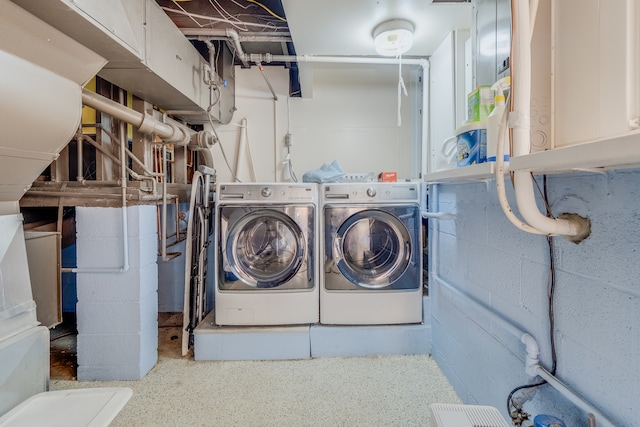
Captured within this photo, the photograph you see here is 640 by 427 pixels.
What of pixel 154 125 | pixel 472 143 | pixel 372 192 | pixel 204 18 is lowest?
pixel 372 192

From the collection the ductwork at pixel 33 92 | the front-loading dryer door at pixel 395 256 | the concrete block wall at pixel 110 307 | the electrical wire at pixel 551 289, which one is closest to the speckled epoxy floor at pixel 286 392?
the concrete block wall at pixel 110 307

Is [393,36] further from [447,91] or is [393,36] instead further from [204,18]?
[204,18]

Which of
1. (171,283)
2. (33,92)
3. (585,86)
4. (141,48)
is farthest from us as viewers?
(171,283)

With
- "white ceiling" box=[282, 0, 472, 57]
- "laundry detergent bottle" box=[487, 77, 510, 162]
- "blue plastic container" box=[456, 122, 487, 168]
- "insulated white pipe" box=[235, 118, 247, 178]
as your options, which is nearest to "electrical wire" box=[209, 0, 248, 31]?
"white ceiling" box=[282, 0, 472, 57]

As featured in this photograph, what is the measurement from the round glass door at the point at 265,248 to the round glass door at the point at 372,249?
32 cm

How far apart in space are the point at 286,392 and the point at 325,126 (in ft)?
8.14

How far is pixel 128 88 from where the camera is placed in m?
2.18

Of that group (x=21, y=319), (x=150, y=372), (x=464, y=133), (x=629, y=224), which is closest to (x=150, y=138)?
(x=21, y=319)

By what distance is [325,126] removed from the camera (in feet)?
10.9

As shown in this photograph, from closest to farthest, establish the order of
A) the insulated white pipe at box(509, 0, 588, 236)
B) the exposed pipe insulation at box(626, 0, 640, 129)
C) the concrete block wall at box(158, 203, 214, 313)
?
1. the exposed pipe insulation at box(626, 0, 640, 129)
2. the insulated white pipe at box(509, 0, 588, 236)
3. the concrete block wall at box(158, 203, 214, 313)

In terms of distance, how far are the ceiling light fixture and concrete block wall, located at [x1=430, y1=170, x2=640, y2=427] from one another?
112 cm


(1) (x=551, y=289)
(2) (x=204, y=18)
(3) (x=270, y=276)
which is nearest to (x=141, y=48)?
(2) (x=204, y=18)

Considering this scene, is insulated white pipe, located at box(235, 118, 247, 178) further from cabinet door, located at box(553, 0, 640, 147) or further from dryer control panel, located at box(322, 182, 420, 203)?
cabinet door, located at box(553, 0, 640, 147)

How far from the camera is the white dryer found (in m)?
2.20
